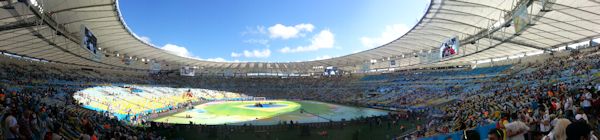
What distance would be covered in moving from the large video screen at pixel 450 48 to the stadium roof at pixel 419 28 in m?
2.10

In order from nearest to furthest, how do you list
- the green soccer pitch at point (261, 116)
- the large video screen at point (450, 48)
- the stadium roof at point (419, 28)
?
1. the stadium roof at point (419, 28)
2. the large video screen at point (450, 48)
3. the green soccer pitch at point (261, 116)

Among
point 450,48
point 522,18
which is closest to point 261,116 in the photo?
point 450,48

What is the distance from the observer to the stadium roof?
66.5 ft

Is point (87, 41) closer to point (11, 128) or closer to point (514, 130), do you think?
point (11, 128)

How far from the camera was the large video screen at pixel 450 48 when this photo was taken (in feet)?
78.2

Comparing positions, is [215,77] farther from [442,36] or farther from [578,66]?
[578,66]

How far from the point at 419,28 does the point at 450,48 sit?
717 cm

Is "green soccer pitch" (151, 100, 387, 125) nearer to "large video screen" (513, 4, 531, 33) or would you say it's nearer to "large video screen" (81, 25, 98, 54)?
"large video screen" (81, 25, 98, 54)

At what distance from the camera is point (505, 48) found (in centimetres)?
3944

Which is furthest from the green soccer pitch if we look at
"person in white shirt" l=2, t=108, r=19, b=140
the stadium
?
"person in white shirt" l=2, t=108, r=19, b=140

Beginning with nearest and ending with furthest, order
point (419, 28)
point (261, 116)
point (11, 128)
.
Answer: point (11, 128), point (419, 28), point (261, 116)

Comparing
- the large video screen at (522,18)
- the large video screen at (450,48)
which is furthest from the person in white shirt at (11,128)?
the large video screen at (450,48)

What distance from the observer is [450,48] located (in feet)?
80.9

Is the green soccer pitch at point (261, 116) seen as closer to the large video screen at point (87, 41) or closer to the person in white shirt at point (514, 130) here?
the large video screen at point (87, 41)
